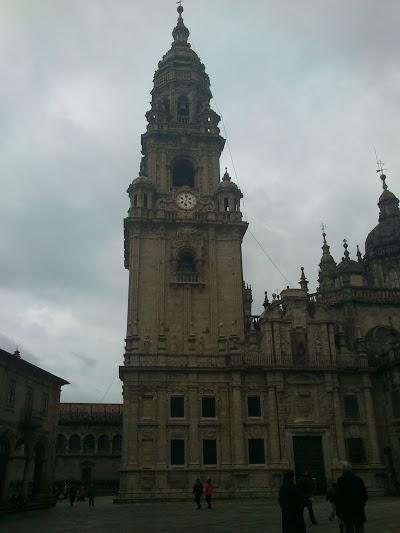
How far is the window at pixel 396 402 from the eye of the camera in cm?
4051

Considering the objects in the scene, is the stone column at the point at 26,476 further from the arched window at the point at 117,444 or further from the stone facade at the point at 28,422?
the arched window at the point at 117,444

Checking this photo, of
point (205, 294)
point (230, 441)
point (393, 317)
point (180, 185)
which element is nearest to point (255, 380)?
point (230, 441)

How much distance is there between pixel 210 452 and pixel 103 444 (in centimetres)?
2760

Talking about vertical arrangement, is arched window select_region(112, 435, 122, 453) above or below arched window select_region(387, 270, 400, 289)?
below

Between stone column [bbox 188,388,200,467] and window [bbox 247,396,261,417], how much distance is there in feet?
13.4

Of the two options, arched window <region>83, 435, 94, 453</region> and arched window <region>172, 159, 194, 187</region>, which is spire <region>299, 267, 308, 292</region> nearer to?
arched window <region>172, 159, 194, 187</region>

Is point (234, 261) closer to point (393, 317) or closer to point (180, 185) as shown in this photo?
point (180, 185)

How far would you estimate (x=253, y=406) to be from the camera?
1636 inches

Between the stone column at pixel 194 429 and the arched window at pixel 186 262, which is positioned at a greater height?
the arched window at pixel 186 262

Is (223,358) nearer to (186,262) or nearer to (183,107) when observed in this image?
(186,262)

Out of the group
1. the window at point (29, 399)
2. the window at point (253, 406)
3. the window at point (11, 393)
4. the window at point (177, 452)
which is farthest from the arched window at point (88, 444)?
the window at point (11, 393)

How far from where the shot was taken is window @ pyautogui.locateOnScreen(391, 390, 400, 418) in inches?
1595

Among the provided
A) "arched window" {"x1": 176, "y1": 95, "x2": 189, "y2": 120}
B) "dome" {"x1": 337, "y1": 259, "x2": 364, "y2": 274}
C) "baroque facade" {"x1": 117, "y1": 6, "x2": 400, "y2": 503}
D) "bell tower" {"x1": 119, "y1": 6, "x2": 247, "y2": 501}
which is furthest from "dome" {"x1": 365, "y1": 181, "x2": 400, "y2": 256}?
"arched window" {"x1": 176, "y1": 95, "x2": 189, "y2": 120}

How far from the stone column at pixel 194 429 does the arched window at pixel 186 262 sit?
35.9 feet
